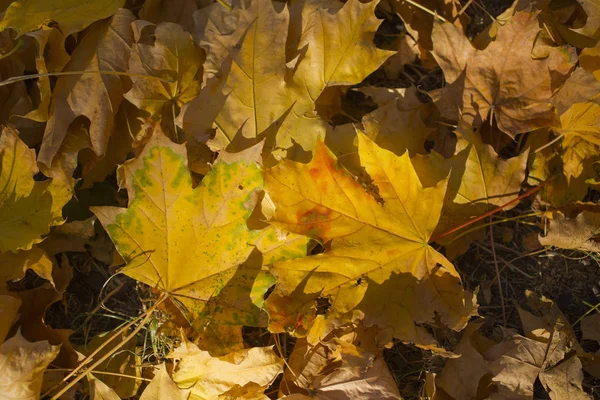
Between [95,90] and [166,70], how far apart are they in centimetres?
17

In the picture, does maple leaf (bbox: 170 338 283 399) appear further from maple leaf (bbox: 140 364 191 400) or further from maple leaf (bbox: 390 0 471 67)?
maple leaf (bbox: 390 0 471 67)

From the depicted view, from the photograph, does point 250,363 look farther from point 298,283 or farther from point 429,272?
point 429,272

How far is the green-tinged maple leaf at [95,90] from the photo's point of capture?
136cm

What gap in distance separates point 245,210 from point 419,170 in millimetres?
438

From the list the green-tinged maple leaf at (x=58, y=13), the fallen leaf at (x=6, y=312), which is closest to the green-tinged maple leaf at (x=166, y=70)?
the green-tinged maple leaf at (x=58, y=13)

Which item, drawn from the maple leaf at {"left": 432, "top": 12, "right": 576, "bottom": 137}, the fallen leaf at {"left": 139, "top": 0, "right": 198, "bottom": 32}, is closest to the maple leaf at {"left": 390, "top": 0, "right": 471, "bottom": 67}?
the maple leaf at {"left": 432, "top": 12, "right": 576, "bottom": 137}

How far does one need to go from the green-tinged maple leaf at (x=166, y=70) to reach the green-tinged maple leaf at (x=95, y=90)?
5 cm

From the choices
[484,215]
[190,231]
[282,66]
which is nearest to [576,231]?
[484,215]

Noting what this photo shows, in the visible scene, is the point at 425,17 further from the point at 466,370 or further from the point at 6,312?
A: the point at 6,312

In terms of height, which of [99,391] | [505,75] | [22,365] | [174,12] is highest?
[174,12]

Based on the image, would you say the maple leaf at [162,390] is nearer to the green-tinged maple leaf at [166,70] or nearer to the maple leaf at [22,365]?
the maple leaf at [22,365]

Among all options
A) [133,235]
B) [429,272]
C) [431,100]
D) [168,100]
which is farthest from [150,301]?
[431,100]

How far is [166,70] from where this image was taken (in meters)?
1.38

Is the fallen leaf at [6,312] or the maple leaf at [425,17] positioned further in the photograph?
the maple leaf at [425,17]
